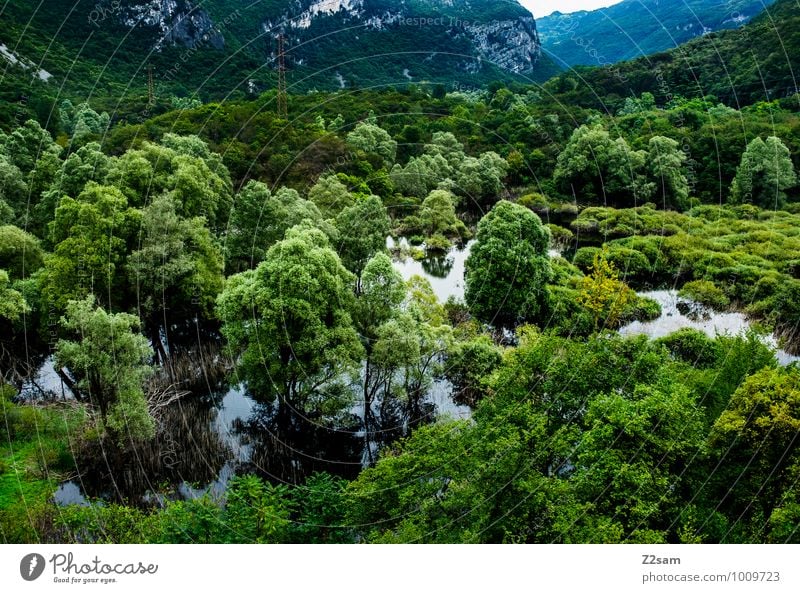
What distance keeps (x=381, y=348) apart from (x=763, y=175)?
48580 millimetres

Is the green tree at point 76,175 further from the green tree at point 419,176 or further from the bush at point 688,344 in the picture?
the bush at point 688,344

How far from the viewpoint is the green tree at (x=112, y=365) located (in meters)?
22.7

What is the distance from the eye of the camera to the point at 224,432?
26.8m

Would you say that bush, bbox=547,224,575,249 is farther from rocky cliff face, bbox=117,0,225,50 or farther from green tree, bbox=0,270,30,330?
rocky cliff face, bbox=117,0,225,50

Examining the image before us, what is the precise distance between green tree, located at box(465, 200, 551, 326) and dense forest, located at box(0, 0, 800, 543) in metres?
0.18

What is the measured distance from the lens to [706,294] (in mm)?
39656

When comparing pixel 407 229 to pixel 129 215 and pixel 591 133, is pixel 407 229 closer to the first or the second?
pixel 591 133

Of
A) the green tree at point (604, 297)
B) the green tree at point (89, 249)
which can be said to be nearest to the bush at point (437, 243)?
the green tree at point (604, 297)

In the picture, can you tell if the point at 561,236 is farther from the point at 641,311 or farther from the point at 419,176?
the point at 641,311

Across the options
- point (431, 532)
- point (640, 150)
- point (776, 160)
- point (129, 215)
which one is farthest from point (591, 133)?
point (431, 532)

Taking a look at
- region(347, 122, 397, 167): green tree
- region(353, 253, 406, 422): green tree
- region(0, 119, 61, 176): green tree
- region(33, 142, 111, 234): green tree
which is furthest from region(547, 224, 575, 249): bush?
region(0, 119, 61, 176): green tree

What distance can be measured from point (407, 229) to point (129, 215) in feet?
88.0

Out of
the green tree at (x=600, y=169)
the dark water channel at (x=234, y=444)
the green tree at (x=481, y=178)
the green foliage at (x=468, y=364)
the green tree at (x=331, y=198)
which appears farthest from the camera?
the green tree at (x=481, y=178)

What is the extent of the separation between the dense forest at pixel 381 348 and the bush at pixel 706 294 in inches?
7.4
